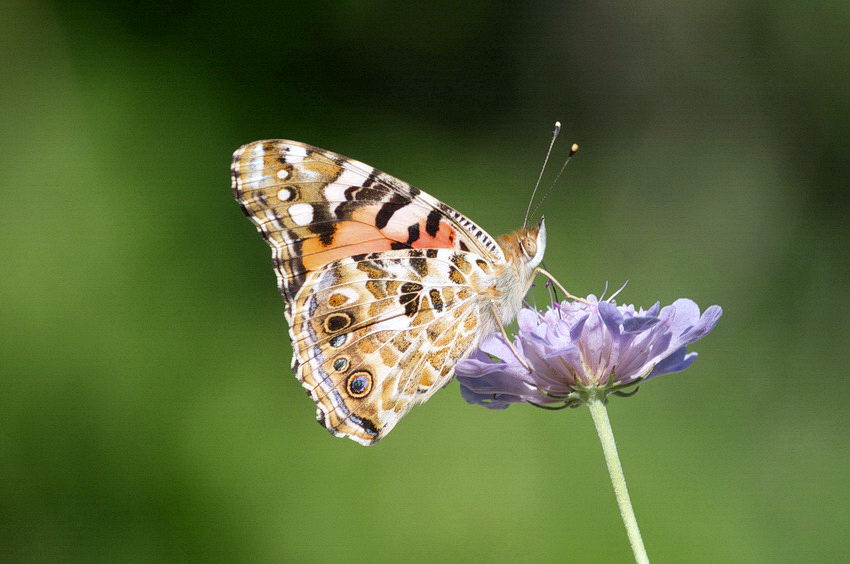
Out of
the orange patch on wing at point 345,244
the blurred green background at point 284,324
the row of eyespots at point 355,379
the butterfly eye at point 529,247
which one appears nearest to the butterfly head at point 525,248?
Result: the butterfly eye at point 529,247

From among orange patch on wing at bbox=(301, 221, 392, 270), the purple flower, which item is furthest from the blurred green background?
the purple flower

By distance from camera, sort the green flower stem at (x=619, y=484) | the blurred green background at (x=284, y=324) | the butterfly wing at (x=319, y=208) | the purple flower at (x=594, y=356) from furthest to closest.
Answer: the blurred green background at (x=284, y=324) < the butterfly wing at (x=319, y=208) < the purple flower at (x=594, y=356) < the green flower stem at (x=619, y=484)

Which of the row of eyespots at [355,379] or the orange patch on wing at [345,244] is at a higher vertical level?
the orange patch on wing at [345,244]

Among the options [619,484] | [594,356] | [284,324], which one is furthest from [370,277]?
[284,324]

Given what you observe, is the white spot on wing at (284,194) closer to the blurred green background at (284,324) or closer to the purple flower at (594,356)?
the purple flower at (594,356)

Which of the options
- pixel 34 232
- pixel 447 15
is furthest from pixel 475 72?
pixel 34 232

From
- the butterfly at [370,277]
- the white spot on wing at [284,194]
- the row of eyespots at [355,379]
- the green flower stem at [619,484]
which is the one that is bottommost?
the green flower stem at [619,484]

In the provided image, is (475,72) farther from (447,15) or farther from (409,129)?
(409,129)

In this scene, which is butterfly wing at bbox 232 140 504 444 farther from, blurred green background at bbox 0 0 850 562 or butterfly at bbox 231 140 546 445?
blurred green background at bbox 0 0 850 562
